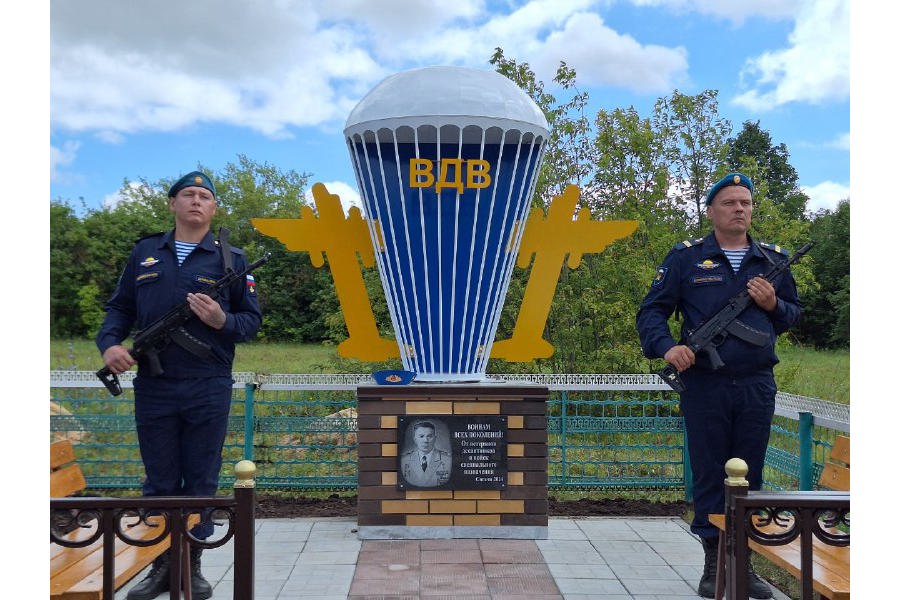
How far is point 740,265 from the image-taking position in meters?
3.59

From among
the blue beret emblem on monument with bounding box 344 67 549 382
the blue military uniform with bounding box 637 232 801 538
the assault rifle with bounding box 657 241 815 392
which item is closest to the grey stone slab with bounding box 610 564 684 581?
the blue military uniform with bounding box 637 232 801 538

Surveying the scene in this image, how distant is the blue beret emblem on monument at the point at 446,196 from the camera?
4598 mm

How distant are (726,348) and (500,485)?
169 cm

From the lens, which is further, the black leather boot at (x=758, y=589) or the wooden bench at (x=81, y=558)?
the black leather boot at (x=758, y=589)

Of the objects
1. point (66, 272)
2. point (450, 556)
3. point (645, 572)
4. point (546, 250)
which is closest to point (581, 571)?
point (645, 572)

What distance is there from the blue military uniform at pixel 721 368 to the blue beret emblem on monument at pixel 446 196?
4.42ft

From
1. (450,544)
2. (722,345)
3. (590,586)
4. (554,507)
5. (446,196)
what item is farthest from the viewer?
(554,507)

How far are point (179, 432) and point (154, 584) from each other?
711 mm

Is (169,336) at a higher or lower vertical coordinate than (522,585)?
higher

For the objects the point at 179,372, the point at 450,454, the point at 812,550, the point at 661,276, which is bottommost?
the point at 450,454

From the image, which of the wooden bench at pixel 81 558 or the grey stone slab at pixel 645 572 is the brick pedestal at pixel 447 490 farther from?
the wooden bench at pixel 81 558

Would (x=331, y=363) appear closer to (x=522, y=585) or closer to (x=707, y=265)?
(x=522, y=585)

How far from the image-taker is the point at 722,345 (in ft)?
11.4

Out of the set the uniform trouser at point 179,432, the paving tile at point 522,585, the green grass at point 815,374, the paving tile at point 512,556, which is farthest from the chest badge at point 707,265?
the green grass at point 815,374
